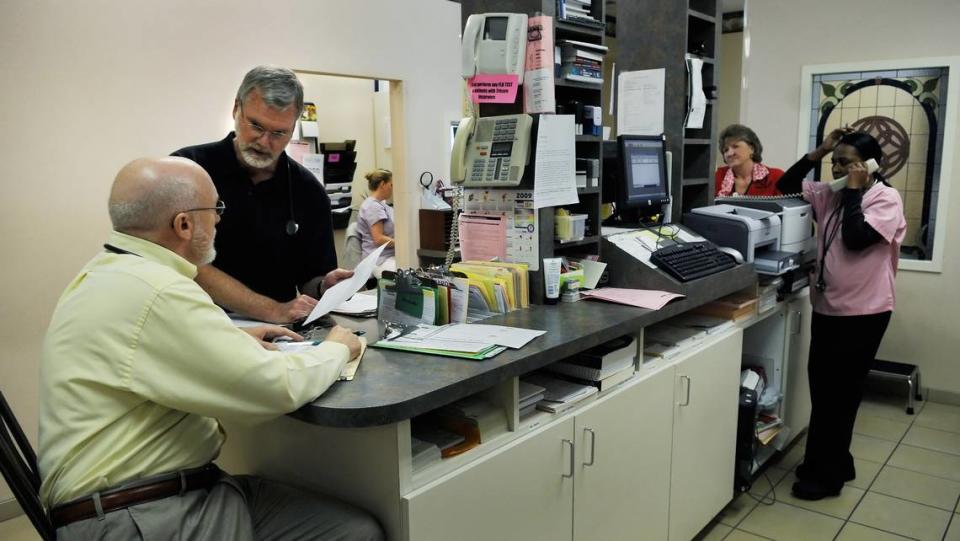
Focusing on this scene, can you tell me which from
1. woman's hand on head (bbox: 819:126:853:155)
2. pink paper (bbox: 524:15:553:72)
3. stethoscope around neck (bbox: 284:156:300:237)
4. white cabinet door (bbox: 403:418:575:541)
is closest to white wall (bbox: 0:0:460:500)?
stethoscope around neck (bbox: 284:156:300:237)

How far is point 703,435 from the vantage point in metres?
2.74

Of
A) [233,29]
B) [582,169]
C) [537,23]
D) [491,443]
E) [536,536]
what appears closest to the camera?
[491,443]

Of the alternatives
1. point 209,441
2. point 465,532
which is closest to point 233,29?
point 209,441

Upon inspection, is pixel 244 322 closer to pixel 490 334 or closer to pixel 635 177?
A: pixel 490 334

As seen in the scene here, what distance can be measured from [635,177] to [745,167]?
1.60 m

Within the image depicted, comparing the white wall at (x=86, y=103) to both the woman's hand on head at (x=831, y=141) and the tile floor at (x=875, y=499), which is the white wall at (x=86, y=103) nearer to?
the woman's hand on head at (x=831, y=141)

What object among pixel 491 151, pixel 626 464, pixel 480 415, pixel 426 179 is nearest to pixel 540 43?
pixel 491 151

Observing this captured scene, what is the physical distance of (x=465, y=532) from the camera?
1670 millimetres

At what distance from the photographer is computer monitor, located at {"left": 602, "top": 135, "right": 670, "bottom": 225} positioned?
2.80 metres

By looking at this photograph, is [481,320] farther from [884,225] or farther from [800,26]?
[800,26]

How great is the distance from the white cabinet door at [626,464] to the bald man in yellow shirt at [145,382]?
0.96 metres

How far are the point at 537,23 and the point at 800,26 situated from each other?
3.02m

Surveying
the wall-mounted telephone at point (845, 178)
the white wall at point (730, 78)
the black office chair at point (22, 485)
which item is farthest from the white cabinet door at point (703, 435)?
the white wall at point (730, 78)

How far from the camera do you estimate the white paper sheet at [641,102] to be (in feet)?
10.3
